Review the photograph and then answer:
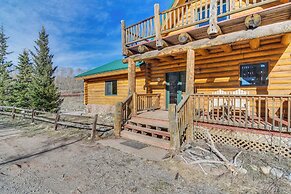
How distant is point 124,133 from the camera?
7.14 metres

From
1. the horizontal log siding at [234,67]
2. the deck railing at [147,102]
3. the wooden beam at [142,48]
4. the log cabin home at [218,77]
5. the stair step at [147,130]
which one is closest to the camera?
the log cabin home at [218,77]

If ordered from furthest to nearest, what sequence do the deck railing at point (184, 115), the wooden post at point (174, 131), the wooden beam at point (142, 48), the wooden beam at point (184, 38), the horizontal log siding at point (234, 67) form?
the wooden beam at point (142, 48) → the horizontal log siding at point (234, 67) → the wooden beam at point (184, 38) → the deck railing at point (184, 115) → the wooden post at point (174, 131)

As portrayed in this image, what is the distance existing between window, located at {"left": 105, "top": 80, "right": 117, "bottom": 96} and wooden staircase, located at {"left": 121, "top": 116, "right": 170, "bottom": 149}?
5575 mm

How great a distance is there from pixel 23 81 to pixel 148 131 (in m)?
19.1

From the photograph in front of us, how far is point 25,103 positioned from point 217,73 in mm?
18550

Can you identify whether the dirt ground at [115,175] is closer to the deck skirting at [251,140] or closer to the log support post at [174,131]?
the deck skirting at [251,140]

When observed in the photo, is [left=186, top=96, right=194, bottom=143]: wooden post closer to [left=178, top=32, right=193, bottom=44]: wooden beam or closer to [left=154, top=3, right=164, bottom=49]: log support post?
[left=178, top=32, right=193, bottom=44]: wooden beam

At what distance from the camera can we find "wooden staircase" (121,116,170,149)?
5993mm

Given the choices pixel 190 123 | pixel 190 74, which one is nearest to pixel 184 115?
pixel 190 123

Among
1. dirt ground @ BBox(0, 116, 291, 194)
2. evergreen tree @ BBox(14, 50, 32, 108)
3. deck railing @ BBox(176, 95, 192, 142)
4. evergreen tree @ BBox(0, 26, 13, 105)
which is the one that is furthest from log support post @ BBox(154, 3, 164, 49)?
evergreen tree @ BBox(0, 26, 13, 105)

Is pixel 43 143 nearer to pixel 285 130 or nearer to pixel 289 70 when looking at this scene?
pixel 285 130

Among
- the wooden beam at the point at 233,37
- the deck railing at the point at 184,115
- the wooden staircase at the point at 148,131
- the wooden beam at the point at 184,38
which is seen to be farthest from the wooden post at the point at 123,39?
the deck railing at the point at 184,115

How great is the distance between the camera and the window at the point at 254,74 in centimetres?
662

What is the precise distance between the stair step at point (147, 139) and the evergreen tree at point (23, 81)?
49.5 ft
